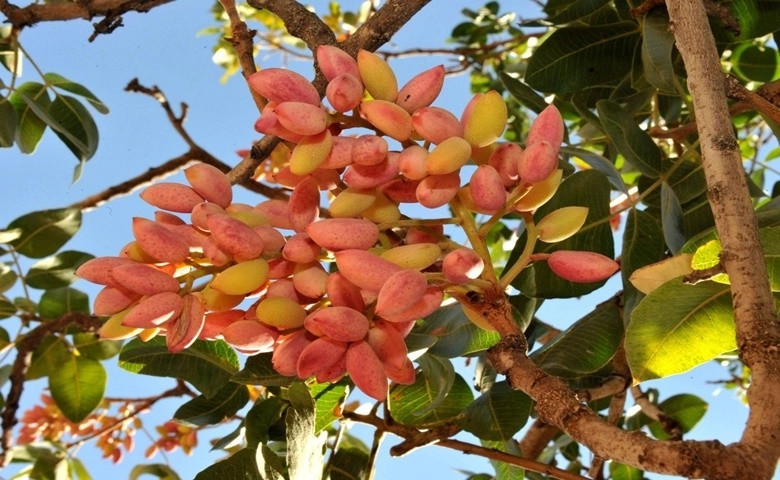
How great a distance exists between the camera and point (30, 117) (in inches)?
61.3

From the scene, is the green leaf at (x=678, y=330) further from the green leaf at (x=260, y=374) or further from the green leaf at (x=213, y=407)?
the green leaf at (x=213, y=407)

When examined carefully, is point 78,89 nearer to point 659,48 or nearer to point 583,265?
point 659,48

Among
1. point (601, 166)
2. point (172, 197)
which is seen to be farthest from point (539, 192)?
point (601, 166)

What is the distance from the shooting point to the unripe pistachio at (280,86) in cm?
63

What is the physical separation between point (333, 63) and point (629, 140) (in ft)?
1.56

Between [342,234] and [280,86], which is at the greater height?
[280,86]

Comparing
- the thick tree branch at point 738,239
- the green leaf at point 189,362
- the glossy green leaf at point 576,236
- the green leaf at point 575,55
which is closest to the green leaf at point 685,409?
the green leaf at point 575,55

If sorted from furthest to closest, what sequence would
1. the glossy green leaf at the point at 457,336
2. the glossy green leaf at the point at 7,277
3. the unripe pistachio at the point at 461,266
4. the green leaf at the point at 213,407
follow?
the glossy green leaf at the point at 7,277
the green leaf at the point at 213,407
the glossy green leaf at the point at 457,336
the unripe pistachio at the point at 461,266

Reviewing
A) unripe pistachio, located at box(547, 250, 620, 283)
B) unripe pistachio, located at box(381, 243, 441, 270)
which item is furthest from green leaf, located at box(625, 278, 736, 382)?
unripe pistachio, located at box(381, 243, 441, 270)

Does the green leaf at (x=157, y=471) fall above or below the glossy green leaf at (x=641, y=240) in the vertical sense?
below

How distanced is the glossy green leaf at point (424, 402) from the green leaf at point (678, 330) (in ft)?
1.17

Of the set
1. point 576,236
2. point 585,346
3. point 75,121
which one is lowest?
point 585,346

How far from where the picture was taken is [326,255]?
660 millimetres

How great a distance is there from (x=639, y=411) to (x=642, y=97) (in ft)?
2.36
